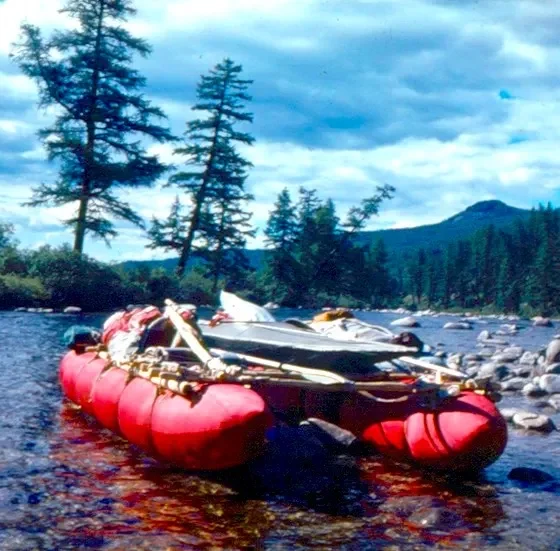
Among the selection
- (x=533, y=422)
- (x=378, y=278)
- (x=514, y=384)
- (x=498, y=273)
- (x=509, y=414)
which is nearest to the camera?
(x=533, y=422)

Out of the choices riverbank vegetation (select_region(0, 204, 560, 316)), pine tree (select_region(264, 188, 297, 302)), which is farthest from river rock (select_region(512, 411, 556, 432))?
pine tree (select_region(264, 188, 297, 302))

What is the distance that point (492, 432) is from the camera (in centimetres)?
725

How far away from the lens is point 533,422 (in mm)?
10234

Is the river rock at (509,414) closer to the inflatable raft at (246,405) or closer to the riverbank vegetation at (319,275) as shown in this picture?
the inflatable raft at (246,405)

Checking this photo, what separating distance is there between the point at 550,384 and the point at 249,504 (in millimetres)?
8772

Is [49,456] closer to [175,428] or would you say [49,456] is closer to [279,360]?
[175,428]

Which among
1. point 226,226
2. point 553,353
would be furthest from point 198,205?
point 553,353

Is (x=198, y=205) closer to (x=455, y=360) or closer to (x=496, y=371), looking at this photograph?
(x=455, y=360)

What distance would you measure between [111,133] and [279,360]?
24404mm

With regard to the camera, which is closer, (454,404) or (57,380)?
(454,404)

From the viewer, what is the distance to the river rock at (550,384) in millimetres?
13578

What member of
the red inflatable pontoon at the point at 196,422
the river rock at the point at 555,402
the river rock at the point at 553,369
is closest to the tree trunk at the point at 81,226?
the river rock at the point at 553,369

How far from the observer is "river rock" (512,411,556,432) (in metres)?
10.1

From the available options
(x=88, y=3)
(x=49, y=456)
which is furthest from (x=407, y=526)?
(x=88, y=3)
